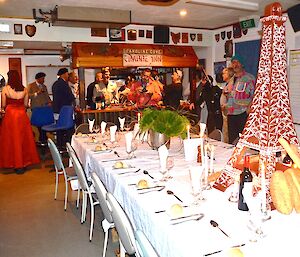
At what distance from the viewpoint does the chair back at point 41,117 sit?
7.25 m

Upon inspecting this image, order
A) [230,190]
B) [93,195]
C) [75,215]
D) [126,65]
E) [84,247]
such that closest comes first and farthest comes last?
[230,190]
[84,247]
[93,195]
[75,215]
[126,65]

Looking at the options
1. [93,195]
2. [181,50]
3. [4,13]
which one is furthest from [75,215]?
[181,50]

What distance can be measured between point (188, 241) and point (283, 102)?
0.94m

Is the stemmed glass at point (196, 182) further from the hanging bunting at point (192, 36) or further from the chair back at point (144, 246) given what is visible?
the hanging bunting at point (192, 36)

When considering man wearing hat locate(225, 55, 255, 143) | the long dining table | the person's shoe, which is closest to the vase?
the long dining table

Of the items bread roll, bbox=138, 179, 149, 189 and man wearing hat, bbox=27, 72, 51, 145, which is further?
man wearing hat, bbox=27, 72, 51, 145

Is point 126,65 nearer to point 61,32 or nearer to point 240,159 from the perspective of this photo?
point 61,32

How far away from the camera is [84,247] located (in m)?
3.09

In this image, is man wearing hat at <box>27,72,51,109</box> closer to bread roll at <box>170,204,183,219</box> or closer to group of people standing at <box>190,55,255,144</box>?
group of people standing at <box>190,55,255,144</box>

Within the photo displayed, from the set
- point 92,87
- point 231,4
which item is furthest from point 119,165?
point 92,87

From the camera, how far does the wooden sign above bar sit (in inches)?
251

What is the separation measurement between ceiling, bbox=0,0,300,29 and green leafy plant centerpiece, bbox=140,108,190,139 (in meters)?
2.34

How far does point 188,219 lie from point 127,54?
5.38m

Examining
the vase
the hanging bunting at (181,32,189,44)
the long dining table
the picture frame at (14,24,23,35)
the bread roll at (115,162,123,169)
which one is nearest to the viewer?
the long dining table
